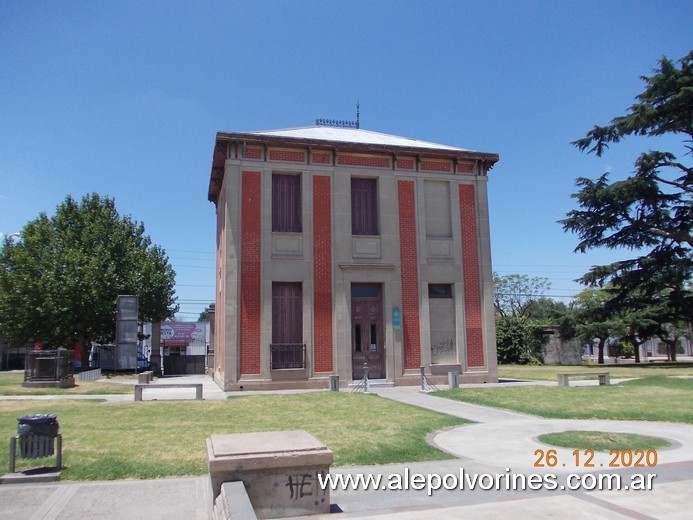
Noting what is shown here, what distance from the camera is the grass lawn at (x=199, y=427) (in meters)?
8.20

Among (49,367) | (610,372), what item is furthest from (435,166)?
(49,367)

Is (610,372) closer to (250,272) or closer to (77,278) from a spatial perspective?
(250,272)

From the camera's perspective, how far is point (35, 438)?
7.62 metres

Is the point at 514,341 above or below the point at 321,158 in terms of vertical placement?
below

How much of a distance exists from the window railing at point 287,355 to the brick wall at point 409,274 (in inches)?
166

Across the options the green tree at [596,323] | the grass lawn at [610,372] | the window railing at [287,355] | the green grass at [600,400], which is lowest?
the grass lawn at [610,372]

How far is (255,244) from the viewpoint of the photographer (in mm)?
21297

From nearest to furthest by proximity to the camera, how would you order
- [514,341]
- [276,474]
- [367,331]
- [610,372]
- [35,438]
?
[276,474]
[35,438]
[367,331]
[610,372]
[514,341]

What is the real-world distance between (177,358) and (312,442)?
30890 mm

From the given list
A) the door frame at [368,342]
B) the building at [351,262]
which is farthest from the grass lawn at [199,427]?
the door frame at [368,342]

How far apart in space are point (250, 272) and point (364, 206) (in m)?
5.62

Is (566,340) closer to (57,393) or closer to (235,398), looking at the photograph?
(235,398)

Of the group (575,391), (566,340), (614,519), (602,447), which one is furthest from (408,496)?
(566,340)

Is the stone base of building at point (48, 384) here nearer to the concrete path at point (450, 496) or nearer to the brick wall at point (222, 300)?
the brick wall at point (222, 300)
